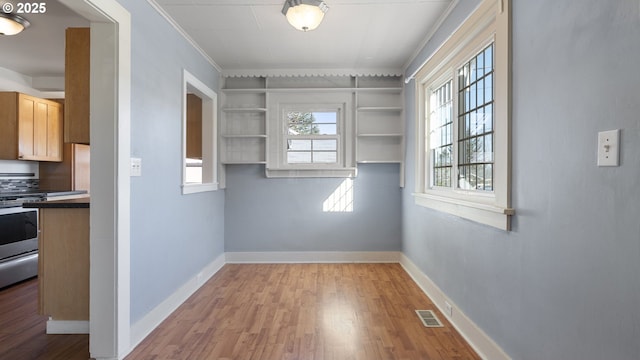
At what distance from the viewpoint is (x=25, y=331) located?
2.51m

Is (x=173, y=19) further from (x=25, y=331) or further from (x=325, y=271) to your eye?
(x=325, y=271)

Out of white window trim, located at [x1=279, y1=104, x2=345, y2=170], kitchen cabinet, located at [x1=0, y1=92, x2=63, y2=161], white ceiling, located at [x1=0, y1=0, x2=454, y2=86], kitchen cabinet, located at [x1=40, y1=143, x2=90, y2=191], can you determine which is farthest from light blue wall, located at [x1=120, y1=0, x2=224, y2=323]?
kitchen cabinet, located at [x1=40, y1=143, x2=90, y2=191]

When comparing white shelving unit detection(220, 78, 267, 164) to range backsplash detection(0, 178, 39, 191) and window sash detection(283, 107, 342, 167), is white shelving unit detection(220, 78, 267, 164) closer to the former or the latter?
window sash detection(283, 107, 342, 167)

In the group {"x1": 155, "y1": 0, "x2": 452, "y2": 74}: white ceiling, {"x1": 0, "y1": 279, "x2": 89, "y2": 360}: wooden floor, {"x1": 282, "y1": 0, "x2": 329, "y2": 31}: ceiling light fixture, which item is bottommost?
{"x1": 0, "y1": 279, "x2": 89, "y2": 360}: wooden floor

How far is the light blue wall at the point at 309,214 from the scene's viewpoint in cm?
453

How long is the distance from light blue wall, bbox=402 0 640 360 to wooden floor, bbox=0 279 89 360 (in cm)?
266

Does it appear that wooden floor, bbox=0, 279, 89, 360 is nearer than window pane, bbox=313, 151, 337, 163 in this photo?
Yes

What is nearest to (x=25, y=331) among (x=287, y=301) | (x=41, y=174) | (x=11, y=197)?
(x=287, y=301)

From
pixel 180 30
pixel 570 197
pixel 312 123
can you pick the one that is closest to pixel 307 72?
pixel 312 123

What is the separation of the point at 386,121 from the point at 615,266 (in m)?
3.50

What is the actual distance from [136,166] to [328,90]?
2.77 meters

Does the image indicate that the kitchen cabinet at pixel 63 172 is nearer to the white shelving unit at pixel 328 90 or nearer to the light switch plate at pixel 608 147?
the white shelving unit at pixel 328 90

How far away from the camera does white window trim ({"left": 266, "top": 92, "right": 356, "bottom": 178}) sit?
4.45 meters

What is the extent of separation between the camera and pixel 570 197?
1.38 meters
